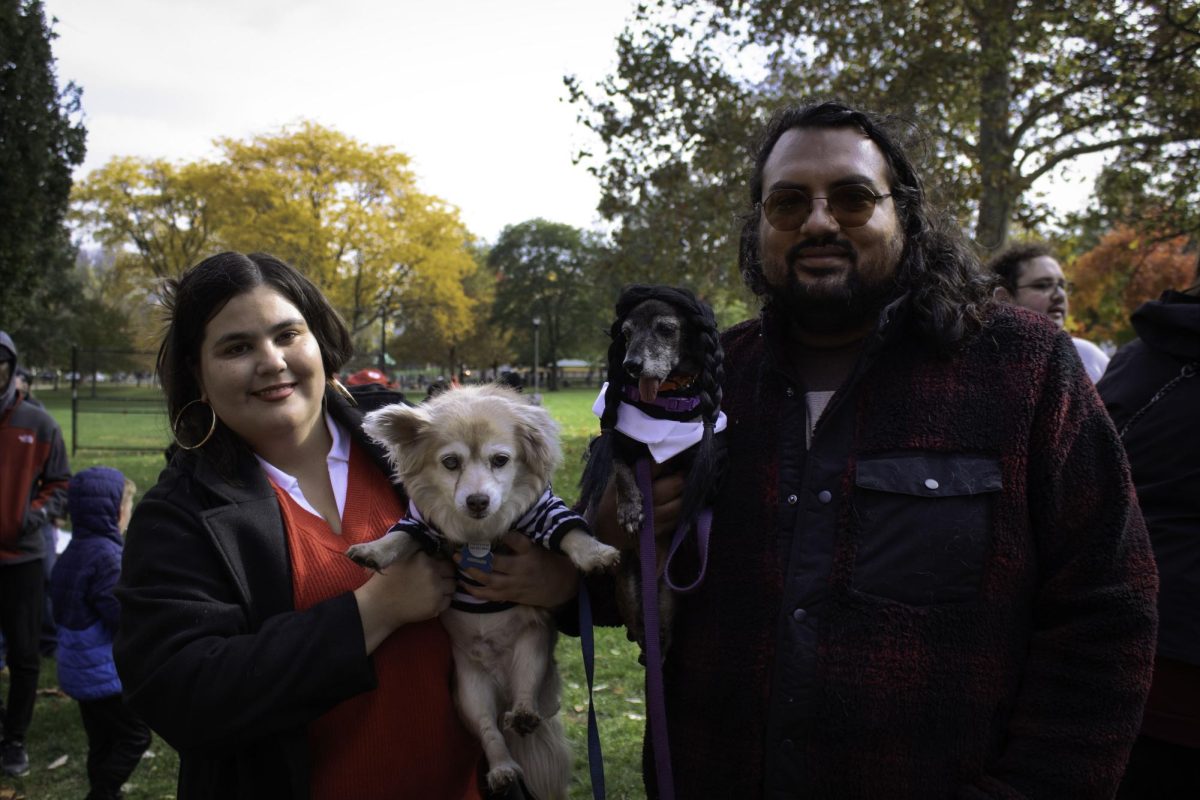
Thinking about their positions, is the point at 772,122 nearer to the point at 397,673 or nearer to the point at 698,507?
the point at 698,507

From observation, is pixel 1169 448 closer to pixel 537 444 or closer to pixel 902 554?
pixel 902 554

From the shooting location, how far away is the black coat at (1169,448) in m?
2.53

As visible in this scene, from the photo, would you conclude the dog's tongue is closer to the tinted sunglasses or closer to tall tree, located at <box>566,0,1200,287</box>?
the tinted sunglasses

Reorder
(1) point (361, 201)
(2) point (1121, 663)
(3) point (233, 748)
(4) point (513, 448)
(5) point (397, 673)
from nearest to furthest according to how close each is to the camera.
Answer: (2) point (1121, 663), (3) point (233, 748), (5) point (397, 673), (4) point (513, 448), (1) point (361, 201)

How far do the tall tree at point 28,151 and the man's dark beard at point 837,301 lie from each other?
1682 centimetres

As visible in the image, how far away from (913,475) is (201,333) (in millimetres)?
2006

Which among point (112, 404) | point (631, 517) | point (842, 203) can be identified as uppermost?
point (842, 203)

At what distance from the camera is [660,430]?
7.34ft

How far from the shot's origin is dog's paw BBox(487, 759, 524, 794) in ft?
7.88

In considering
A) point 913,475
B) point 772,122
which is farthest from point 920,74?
point 913,475

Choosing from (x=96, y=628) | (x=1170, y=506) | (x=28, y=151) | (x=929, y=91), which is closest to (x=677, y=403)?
(x=1170, y=506)

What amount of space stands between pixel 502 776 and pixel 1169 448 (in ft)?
8.05

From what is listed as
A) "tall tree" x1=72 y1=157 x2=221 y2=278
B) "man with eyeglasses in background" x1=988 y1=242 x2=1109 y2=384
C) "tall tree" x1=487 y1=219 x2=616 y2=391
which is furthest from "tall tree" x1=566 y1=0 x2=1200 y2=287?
"tall tree" x1=487 y1=219 x2=616 y2=391

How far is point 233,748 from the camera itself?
196cm
